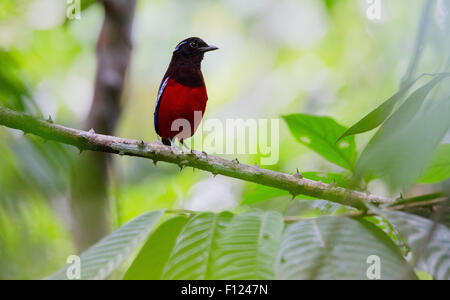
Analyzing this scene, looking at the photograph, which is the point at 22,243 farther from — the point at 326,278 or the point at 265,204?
the point at 265,204

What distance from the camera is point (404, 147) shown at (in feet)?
1.72

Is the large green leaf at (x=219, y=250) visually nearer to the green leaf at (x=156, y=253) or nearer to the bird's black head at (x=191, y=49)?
the green leaf at (x=156, y=253)

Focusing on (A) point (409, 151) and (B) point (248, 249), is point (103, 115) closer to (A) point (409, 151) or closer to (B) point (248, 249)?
(B) point (248, 249)

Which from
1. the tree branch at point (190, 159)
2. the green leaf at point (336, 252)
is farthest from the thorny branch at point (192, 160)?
the green leaf at point (336, 252)

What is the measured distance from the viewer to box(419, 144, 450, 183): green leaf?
3.49 ft

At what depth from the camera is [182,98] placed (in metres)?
3.04

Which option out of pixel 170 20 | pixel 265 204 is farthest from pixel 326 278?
pixel 170 20

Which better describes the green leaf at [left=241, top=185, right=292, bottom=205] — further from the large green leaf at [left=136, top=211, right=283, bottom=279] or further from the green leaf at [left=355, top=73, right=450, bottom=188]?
the green leaf at [left=355, top=73, right=450, bottom=188]

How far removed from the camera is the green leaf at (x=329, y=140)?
1467 mm

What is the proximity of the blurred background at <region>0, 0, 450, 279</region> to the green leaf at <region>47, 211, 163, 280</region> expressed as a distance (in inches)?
4.5

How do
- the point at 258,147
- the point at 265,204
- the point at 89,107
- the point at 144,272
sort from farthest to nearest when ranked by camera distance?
the point at 258,147
the point at 89,107
the point at 265,204
the point at 144,272

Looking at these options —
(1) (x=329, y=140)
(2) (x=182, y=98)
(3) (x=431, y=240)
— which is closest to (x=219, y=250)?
(3) (x=431, y=240)

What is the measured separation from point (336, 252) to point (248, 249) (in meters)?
0.16

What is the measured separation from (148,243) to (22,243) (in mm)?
358
